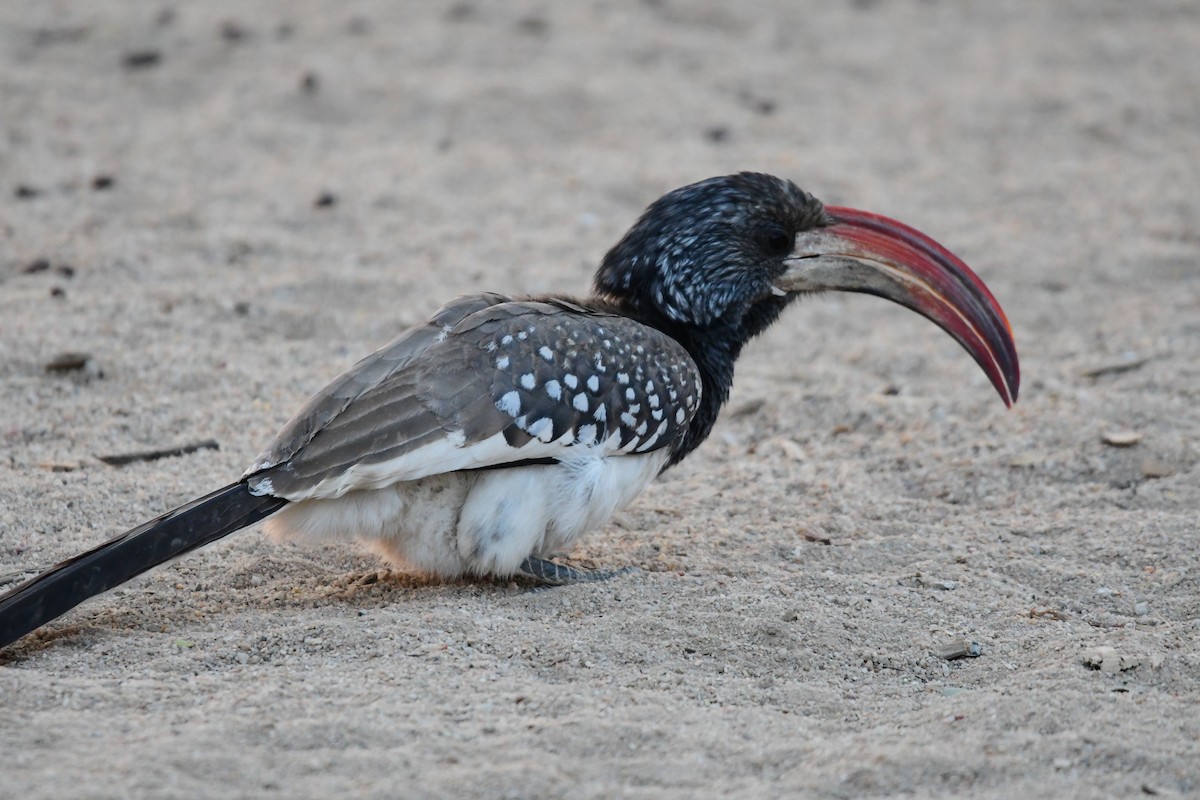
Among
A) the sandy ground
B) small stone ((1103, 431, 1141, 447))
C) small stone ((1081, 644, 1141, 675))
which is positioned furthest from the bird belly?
small stone ((1103, 431, 1141, 447))

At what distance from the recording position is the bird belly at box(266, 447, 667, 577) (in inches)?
152

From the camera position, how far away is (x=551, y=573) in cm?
414

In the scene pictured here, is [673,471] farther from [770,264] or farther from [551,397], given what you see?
[551,397]

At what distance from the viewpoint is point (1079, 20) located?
10.6 meters

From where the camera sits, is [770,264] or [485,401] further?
[770,264]

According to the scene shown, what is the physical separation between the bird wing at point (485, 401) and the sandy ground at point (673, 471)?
0.43 meters

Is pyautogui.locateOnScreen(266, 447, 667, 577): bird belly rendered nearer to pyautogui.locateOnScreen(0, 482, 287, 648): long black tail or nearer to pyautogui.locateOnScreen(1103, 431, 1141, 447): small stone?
pyautogui.locateOnScreen(0, 482, 287, 648): long black tail

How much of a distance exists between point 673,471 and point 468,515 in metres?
1.50

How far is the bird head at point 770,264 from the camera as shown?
4523mm

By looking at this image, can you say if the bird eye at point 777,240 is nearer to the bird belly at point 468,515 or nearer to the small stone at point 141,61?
the bird belly at point 468,515

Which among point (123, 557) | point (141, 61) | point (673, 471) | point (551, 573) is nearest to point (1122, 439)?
point (673, 471)

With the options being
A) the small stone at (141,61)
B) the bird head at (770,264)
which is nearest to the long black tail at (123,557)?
the bird head at (770,264)

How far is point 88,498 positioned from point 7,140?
4221 millimetres

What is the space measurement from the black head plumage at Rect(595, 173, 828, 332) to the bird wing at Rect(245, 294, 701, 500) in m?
0.29
